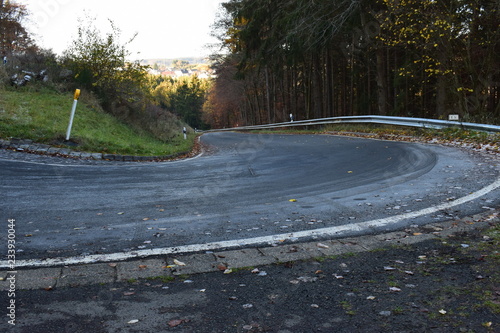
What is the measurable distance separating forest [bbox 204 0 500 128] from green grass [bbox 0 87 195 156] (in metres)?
9.37

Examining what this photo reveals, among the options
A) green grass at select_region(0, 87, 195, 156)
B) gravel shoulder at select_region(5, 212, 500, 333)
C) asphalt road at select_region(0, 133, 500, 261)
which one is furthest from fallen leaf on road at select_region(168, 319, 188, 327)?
green grass at select_region(0, 87, 195, 156)

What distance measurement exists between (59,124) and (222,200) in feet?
36.3

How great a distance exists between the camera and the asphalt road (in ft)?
13.4

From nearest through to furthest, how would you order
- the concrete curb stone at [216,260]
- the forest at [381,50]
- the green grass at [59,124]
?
the concrete curb stone at [216,260] → the green grass at [59,124] → the forest at [381,50]

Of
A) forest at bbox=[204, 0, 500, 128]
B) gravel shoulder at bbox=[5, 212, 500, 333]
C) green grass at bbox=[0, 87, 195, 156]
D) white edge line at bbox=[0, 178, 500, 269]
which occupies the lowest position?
gravel shoulder at bbox=[5, 212, 500, 333]

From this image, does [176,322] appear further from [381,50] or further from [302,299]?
[381,50]

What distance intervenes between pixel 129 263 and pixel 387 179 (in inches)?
191

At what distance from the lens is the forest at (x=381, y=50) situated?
647 inches

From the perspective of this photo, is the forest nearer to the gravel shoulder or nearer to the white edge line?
the white edge line

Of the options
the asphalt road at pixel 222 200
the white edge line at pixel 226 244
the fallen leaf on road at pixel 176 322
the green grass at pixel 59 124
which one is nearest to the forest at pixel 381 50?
the asphalt road at pixel 222 200

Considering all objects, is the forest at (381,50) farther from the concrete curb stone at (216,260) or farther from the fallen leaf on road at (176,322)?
the fallen leaf on road at (176,322)

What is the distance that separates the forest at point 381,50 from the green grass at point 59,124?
30.7ft

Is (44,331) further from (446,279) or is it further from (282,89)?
(282,89)

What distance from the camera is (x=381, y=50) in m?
21.2
